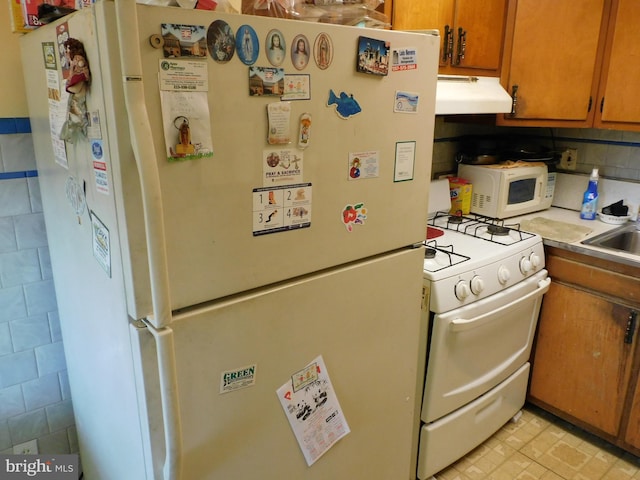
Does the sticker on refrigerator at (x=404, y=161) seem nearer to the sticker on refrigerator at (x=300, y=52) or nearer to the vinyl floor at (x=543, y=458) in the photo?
the sticker on refrigerator at (x=300, y=52)

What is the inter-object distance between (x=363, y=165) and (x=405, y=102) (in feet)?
0.69

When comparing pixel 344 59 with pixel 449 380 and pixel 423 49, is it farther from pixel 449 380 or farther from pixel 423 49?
pixel 449 380

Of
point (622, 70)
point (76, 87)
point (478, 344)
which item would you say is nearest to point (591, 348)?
point (478, 344)

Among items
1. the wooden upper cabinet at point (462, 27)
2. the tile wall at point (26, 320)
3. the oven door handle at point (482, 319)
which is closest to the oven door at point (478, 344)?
the oven door handle at point (482, 319)

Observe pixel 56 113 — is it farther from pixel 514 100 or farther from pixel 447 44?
pixel 514 100

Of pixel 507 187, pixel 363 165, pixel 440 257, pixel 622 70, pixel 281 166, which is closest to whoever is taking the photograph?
pixel 281 166

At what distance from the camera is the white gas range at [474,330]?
167 centimetres

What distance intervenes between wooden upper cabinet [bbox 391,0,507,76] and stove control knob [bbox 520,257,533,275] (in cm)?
81

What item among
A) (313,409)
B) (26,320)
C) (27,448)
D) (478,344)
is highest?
(26,320)

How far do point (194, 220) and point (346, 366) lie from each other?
2.06ft

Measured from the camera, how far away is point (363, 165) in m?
1.17

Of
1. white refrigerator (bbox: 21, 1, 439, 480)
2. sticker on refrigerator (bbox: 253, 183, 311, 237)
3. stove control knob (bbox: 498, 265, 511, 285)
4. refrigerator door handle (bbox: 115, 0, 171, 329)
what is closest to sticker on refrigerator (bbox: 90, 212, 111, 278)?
white refrigerator (bbox: 21, 1, 439, 480)

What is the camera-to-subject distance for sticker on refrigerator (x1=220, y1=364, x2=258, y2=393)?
41.5 inches

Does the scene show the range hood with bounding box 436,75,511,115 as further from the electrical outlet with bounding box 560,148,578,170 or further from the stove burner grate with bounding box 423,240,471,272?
the electrical outlet with bounding box 560,148,578,170
